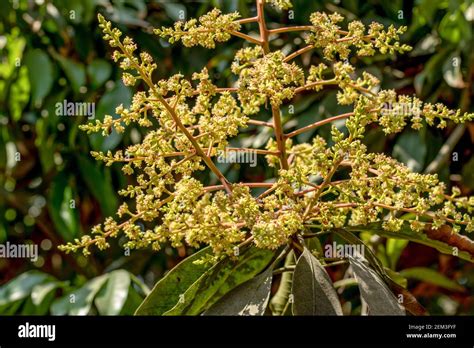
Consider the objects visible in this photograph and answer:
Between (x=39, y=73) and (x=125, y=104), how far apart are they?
0.82ft

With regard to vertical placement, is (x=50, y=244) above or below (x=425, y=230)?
below

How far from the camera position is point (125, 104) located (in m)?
2.04

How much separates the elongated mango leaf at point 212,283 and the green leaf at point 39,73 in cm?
117

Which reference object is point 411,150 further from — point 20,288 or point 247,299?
point 247,299

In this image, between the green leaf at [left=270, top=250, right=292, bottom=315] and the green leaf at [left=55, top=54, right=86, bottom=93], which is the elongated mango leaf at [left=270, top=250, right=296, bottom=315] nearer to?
the green leaf at [left=270, top=250, right=292, bottom=315]

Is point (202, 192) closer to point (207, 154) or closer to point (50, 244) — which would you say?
point (207, 154)

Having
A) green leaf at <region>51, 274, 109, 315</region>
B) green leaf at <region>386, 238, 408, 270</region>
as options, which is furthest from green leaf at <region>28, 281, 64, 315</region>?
green leaf at <region>386, 238, 408, 270</region>

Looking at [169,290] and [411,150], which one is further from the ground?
[411,150]

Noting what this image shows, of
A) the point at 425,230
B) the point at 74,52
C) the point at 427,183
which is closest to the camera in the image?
the point at 427,183

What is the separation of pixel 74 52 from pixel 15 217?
20.0 inches

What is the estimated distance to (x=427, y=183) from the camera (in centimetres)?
92

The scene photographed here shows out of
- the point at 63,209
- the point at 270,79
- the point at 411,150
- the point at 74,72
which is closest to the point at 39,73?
the point at 74,72

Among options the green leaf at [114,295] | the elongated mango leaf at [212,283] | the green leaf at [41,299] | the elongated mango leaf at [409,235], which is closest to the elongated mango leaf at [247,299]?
the elongated mango leaf at [212,283]
